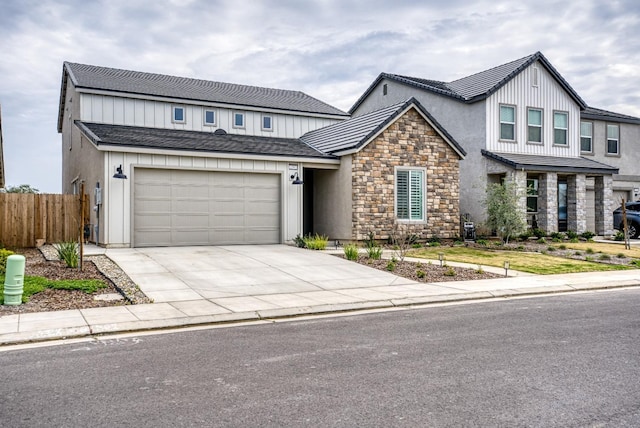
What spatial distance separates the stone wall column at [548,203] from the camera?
24.0m

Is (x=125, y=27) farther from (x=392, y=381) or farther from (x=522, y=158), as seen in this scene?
(x=522, y=158)

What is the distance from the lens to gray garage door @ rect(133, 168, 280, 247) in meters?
17.8

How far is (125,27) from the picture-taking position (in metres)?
16.1

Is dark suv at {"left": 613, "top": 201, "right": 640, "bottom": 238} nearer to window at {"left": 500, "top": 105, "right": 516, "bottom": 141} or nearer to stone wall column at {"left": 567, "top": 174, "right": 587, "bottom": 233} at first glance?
stone wall column at {"left": 567, "top": 174, "right": 587, "bottom": 233}

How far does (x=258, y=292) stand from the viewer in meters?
11.1

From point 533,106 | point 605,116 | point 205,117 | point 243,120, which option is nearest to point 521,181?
point 533,106

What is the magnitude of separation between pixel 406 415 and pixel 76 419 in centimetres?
261

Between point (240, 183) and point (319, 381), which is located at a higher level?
point (240, 183)

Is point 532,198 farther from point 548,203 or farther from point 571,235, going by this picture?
point 571,235

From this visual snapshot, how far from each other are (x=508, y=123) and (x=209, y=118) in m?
13.6

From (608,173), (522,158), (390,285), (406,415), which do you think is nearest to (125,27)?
(390,285)

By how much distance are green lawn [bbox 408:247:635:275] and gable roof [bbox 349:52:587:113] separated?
8.58 metres

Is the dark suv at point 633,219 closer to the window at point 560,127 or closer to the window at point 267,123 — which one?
the window at point 560,127

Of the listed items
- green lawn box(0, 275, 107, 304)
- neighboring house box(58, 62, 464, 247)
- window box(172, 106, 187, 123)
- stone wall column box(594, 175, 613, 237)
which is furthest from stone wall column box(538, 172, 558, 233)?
green lawn box(0, 275, 107, 304)
